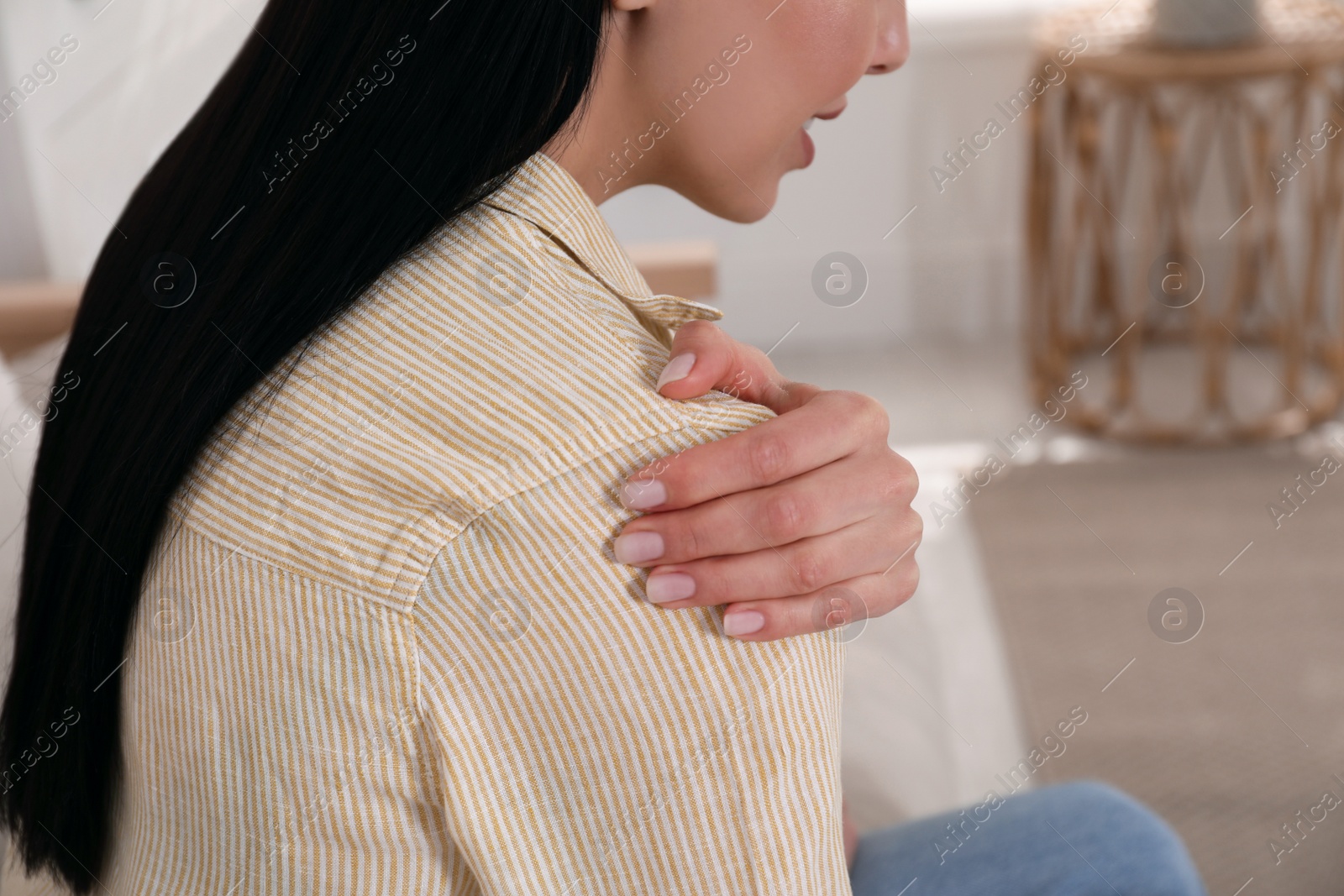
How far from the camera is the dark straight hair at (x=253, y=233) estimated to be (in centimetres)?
57

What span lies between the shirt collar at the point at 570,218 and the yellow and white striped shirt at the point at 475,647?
1.1 inches

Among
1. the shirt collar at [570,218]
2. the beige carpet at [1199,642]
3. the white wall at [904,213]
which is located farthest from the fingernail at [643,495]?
the white wall at [904,213]

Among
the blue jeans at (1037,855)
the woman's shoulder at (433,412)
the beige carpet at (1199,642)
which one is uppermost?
the woman's shoulder at (433,412)

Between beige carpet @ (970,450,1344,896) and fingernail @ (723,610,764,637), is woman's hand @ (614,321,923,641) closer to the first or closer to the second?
fingernail @ (723,610,764,637)

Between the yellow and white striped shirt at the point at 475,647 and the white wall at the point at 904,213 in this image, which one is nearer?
the yellow and white striped shirt at the point at 475,647

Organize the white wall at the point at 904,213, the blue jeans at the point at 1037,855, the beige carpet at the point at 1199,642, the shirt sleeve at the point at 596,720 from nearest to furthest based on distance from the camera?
1. the shirt sleeve at the point at 596,720
2. the blue jeans at the point at 1037,855
3. the beige carpet at the point at 1199,642
4. the white wall at the point at 904,213

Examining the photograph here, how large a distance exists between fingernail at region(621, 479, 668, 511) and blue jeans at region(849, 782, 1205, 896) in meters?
0.44

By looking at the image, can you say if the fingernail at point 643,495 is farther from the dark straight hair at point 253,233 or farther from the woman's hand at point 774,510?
the dark straight hair at point 253,233

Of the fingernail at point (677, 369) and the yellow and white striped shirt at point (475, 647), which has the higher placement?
the fingernail at point (677, 369)

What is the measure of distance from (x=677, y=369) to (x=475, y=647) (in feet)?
0.50

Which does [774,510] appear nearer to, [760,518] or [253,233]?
[760,518]

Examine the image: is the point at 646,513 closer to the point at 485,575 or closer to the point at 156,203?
the point at 485,575

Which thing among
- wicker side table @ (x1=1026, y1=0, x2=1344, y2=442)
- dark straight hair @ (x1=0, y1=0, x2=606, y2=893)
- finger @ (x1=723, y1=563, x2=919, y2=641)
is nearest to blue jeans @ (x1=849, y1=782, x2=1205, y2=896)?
finger @ (x1=723, y1=563, x2=919, y2=641)

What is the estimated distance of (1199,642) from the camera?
180cm
